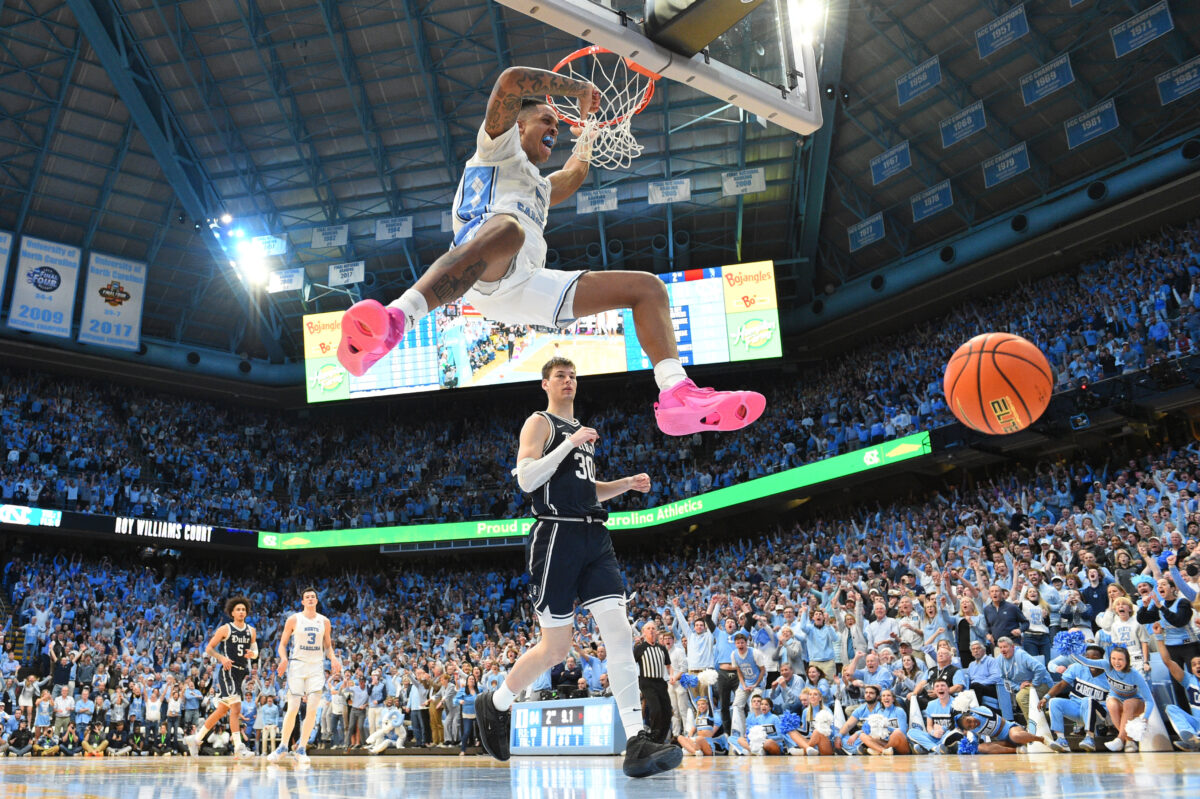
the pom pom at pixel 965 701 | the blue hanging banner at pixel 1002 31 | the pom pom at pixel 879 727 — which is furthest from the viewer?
the blue hanging banner at pixel 1002 31

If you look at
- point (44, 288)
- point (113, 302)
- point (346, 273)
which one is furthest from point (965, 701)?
point (44, 288)

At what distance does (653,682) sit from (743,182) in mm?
17191

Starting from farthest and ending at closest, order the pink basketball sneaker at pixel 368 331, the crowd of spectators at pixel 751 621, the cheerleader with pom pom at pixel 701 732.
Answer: the cheerleader with pom pom at pixel 701 732
the crowd of spectators at pixel 751 621
the pink basketball sneaker at pixel 368 331

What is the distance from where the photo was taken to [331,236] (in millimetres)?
26266

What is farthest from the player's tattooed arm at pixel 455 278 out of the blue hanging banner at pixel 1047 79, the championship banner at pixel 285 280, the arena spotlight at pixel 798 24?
the championship banner at pixel 285 280

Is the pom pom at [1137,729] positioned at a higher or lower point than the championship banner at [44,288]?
lower

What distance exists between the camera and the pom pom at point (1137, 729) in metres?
8.78

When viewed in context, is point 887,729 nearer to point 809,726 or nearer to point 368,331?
point 809,726

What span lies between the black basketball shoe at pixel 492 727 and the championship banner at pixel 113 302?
2555 centimetres

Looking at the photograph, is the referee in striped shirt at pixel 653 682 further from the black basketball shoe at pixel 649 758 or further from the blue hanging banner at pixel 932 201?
the blue hanging banner at pixel 932 201

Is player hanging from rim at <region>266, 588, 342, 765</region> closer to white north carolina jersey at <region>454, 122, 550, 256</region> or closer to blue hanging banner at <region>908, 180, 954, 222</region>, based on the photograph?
white north carolina jersey at <region>454, 122, 550, 256</region>

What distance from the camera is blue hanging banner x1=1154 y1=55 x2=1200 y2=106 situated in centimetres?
1941

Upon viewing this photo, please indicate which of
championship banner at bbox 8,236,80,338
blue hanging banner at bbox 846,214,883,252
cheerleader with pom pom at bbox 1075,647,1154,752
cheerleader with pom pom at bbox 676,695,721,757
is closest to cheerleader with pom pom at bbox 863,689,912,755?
cheerleader with pom pom at bbox 1075,647,1154,752

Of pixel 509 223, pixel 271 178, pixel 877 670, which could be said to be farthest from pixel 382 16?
pixel 509 223
